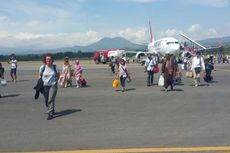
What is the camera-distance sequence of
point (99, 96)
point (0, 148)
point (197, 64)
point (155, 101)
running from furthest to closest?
point (197, 64) < point (99, 96) < point (155, 101) < point (0, 148)

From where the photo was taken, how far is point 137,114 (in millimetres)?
10789

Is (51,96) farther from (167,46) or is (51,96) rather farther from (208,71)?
(167,46)

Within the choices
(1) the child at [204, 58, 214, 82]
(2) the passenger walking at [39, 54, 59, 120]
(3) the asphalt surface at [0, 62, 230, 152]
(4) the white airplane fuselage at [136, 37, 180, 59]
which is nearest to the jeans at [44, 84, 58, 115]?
(2) the passenger walking at [39, 54, 59, 120]

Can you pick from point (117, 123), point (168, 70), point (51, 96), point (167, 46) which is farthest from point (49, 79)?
point (167, 46)

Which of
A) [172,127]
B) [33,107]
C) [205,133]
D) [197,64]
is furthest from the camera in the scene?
[197,64]

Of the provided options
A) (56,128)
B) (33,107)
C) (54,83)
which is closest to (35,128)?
(56,128)

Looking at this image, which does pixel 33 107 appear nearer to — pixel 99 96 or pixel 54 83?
pixel 54 83

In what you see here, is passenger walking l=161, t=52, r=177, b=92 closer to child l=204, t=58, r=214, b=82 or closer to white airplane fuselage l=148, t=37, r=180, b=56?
child l=204, t=58, r=214, b=82

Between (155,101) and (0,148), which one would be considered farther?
(155,101)

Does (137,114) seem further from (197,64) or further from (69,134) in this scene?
(197,64)

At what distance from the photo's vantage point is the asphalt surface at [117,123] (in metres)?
7.45

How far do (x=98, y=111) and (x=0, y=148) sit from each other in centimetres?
459

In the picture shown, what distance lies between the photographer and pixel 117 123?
9477 mm

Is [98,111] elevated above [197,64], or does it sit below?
below
